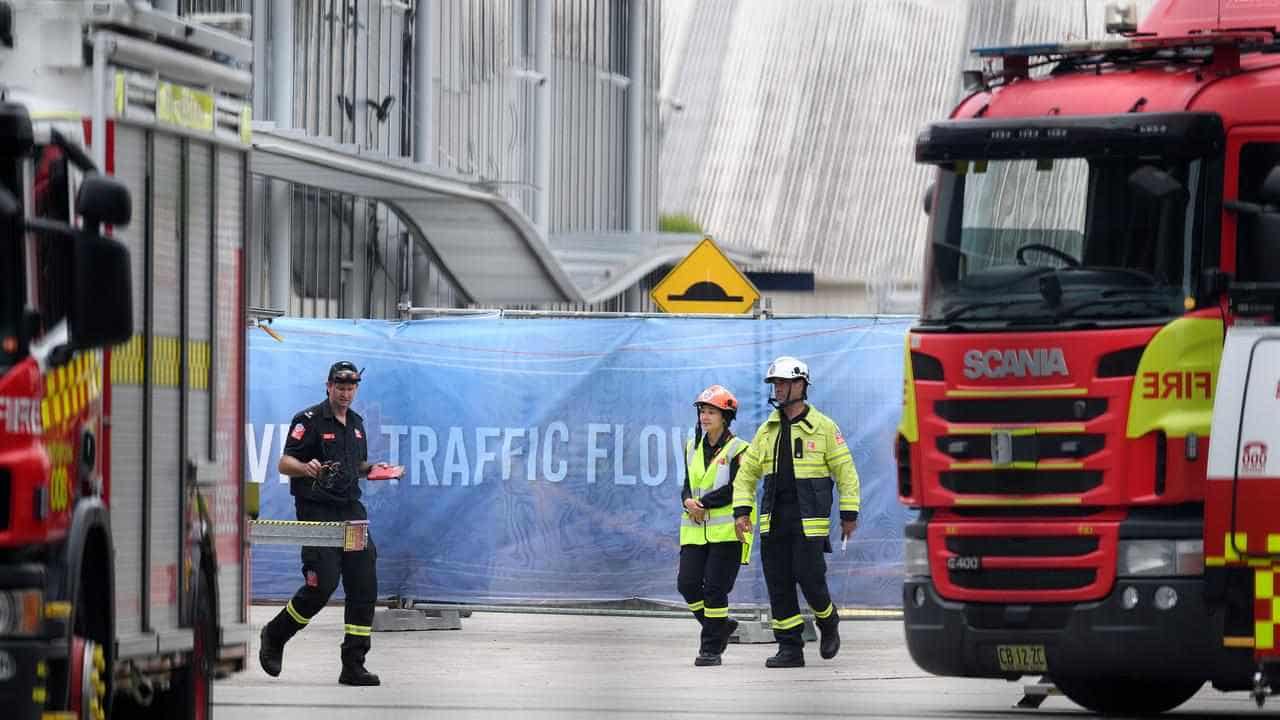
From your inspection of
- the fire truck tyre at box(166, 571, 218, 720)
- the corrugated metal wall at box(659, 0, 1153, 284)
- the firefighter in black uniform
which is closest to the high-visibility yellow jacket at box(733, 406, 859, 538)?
the firefighter in black uniform

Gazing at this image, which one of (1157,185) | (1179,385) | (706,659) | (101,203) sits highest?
(1157,185)

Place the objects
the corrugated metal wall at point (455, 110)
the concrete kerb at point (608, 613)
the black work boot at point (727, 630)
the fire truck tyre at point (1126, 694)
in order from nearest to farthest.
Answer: the fire truck tyre at point (1126, 694), the black work boot at point (727, 630), the concrete kerb at point (608, 613), the corrugated metal wall at point (455, 110)

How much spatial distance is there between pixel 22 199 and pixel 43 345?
0.50m

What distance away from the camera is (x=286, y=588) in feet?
70.2

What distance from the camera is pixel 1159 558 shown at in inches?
518

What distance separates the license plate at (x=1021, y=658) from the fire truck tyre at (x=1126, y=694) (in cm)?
127

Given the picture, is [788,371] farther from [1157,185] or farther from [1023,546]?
[1157,185]

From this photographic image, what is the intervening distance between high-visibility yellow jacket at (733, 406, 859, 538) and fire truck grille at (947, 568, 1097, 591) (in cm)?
462

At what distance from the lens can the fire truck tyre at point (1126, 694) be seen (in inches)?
586

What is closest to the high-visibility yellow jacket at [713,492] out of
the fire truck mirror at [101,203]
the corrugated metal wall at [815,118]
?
the fire truck mirror at [101,203]

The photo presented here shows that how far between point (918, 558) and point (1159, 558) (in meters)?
1.34

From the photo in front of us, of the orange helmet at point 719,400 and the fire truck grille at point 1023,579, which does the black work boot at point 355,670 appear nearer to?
the orange helmet at point 719,400

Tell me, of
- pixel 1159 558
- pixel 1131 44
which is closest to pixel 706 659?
pixel 1159 558

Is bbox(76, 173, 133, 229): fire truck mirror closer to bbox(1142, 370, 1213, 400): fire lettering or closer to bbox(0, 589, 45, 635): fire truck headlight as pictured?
bbox(0, 589, 45, 635): fire truck headlight
